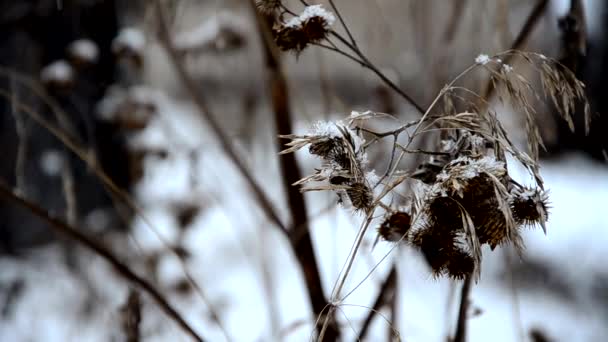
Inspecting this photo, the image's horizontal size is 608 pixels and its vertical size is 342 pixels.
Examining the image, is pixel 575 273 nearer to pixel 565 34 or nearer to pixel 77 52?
pixel 565 34

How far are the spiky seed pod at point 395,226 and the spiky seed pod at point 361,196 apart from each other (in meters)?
0.07

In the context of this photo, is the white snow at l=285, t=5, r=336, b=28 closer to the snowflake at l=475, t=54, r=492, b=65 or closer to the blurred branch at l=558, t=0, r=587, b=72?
the snowflake at l=475, t=54, r=492, b=65

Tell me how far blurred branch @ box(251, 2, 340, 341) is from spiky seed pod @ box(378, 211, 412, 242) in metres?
0.26

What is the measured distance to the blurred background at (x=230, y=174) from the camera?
3.43 ft

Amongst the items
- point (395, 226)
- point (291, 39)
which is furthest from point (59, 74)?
point (395, 226)

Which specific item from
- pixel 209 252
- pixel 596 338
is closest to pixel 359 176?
pixel 596 338

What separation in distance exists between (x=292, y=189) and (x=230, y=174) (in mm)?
1313

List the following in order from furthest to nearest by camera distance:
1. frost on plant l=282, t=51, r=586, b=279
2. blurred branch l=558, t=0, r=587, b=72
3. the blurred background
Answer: the blurred background < blurred branch l=558, t=0, r=587, b=72 < frost on plant l=282, t=51, r=586, b=279

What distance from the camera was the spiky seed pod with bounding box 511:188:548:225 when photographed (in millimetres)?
411

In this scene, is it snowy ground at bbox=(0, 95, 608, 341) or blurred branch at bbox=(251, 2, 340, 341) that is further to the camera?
snowy ground at bbox=(0, 95, 608, 341)

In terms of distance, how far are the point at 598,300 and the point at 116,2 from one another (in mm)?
1721

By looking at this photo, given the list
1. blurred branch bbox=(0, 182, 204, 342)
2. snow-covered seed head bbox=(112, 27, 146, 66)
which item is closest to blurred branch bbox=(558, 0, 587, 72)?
blurred branch bbox=(0, 182, 204, 342)

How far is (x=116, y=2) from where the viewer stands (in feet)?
5.30

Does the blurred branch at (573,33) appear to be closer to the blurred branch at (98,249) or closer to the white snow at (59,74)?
the blurred branch at (98,249)
